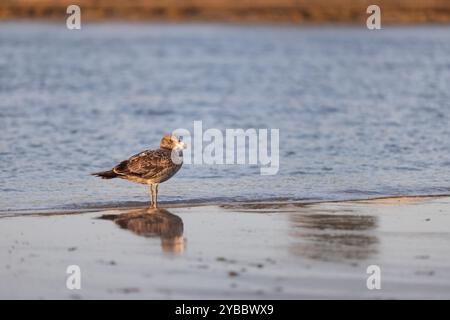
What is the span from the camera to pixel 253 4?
73.6 m

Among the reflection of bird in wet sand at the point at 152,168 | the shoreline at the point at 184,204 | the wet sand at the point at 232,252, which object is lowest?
the wet sand at the point at 232,252

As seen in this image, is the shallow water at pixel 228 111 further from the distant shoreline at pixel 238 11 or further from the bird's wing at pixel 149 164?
the distant shoreline at pixel 238 11

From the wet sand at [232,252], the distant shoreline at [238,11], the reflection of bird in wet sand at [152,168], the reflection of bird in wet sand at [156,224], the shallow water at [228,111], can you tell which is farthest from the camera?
the distant shoreline at [238,11]

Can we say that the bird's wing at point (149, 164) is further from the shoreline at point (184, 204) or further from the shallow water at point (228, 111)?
the shallow water at point (228, 111)

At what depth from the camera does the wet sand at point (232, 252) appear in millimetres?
8594

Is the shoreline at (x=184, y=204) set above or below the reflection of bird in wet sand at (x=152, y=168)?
below

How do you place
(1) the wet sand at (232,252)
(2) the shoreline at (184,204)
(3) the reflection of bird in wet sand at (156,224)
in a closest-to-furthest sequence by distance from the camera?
1. (1) the wet sand at (232,252)
2. (3) the reflection of bird in wet sand at (156,224)
3. (2) the shoreline at (184,204)

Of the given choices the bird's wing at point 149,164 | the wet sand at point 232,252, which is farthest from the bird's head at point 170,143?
the wet sand at point 232,252

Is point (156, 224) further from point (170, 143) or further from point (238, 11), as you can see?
point (238, 11)

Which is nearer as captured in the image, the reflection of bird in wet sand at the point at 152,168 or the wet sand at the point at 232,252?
the wet sand at the point at 232,252

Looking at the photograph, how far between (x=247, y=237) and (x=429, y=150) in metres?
8.13

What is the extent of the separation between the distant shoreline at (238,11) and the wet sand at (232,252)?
54.6 m

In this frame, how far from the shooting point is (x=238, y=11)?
71.5 metres

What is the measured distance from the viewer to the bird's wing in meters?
13.0
